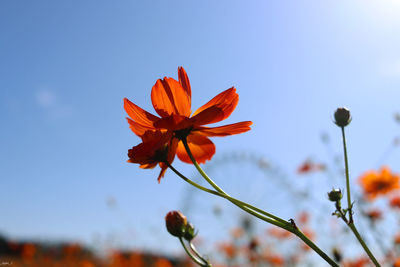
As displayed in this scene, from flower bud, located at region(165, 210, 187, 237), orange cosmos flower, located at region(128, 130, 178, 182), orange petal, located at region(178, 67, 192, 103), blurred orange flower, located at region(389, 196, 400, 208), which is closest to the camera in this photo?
orange cosmos flower, located at region(128, 130, 178, 182)

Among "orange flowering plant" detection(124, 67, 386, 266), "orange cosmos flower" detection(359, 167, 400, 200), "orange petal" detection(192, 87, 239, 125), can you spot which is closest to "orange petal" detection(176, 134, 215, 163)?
"orange flowering plant" detection(124, 67, 386, 266)

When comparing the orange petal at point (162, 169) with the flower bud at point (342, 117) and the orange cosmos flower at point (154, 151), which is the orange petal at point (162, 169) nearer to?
Answer: the orange cosmos flower at point (154, 151)

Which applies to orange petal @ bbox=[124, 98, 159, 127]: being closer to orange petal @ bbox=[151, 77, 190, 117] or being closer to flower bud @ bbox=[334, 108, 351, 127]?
orange petal @ bbox=[151, 77, 190, 117]

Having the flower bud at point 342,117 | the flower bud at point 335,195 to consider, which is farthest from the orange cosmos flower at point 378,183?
the flower bud at point 335,195

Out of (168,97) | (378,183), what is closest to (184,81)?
(168,97)

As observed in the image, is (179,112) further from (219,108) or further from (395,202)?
(395,202)

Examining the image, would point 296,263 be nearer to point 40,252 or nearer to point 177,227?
point 40,252

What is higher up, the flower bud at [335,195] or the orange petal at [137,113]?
the flower bud at [335,195]
